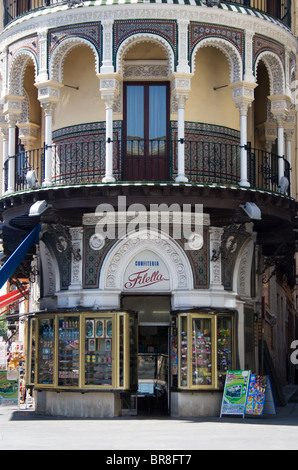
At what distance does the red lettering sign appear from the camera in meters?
24.1

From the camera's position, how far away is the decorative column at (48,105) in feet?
80.4

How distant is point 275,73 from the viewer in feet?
85.1

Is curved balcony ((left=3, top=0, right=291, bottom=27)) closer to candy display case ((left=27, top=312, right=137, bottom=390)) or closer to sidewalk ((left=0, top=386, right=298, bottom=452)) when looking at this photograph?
candy display case ((left=27, top=312, right=137, bottom=390))

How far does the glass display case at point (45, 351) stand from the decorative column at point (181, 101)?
4784 mm

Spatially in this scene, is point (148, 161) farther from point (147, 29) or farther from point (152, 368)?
point (152, 368)

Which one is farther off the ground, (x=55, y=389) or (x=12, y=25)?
(x=12, y=25)

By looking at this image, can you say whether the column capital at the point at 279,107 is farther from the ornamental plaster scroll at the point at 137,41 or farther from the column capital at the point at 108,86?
the column capital at the point at 108,86

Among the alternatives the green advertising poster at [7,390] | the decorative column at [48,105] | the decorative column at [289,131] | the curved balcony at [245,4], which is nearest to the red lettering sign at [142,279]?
the decorative column at [48,105]

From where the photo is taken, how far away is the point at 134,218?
78.4 feet

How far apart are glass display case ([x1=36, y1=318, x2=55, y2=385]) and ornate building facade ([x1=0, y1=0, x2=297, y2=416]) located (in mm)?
41

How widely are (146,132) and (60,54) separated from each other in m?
2.77
